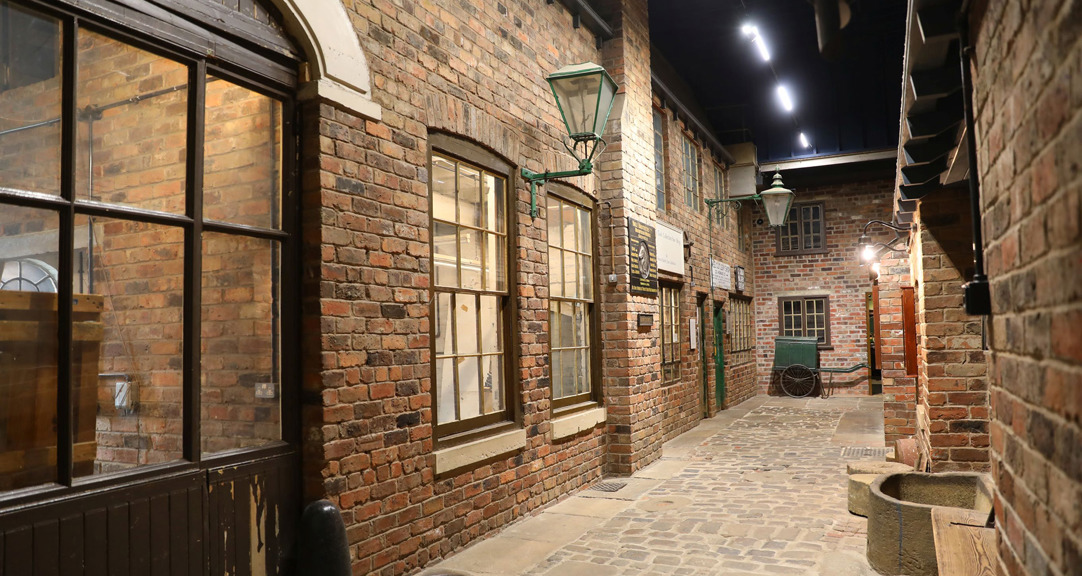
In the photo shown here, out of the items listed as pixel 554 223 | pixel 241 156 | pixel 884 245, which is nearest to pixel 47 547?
pixel 241 156

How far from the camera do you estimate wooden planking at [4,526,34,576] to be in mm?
2326

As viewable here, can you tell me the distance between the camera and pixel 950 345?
15.0 feet

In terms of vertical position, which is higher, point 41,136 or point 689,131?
point 689,131

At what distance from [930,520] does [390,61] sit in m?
4.01

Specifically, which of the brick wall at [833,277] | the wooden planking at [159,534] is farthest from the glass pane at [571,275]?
the brick wall at [833,277]

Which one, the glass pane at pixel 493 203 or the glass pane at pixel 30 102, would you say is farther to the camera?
the glass pane at pixel 493 203

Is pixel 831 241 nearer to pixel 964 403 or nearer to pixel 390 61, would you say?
pixel 964 403

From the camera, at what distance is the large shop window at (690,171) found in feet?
38.4

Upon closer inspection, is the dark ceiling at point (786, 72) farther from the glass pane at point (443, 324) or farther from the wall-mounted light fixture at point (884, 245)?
the glass pane at point (443, 324)

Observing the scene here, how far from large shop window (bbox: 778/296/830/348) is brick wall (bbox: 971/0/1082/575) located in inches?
584

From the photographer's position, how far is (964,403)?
4.50 meters

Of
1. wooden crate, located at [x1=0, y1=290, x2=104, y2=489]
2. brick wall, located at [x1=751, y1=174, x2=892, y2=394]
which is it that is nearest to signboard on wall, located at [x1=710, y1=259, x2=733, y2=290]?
brick wall, located at [x1=751, y1=174, x2=892, y2=394]

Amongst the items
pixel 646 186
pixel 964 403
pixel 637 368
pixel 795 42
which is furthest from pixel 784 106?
pixel 964 403

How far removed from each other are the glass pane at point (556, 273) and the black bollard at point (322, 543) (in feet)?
10.7
